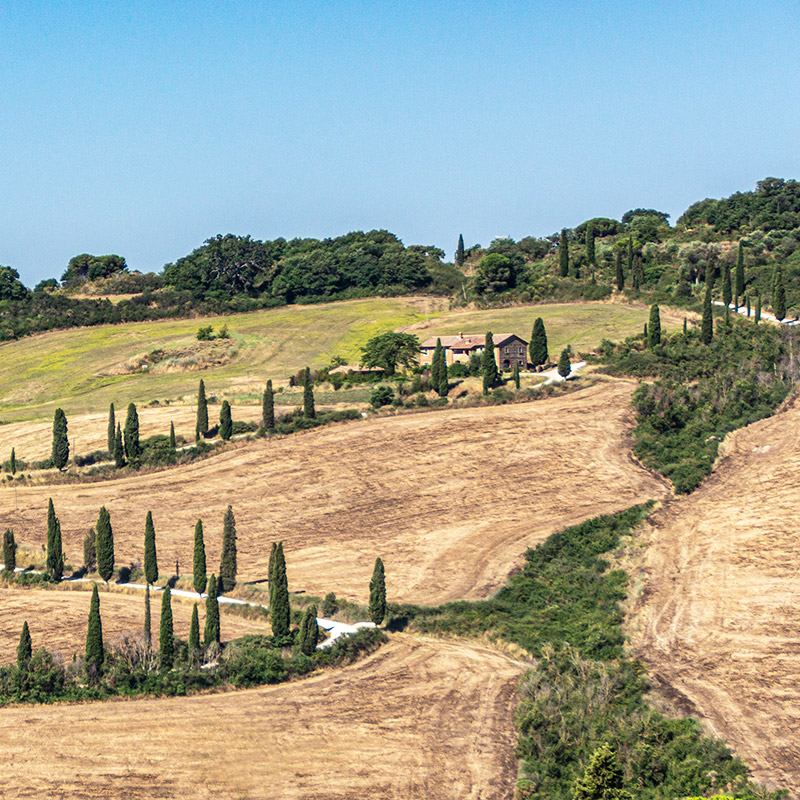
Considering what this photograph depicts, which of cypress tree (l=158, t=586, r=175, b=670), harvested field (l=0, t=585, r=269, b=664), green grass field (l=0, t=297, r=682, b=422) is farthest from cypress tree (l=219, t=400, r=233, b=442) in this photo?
cypress tree (l=158, t=586, r=175, b=670)

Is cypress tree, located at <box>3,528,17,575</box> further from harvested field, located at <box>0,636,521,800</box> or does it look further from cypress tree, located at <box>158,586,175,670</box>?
harvested field, located at <box>0,636,521,800</box>

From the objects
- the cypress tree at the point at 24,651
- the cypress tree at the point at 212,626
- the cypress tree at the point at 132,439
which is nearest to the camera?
the cypress tree at the point at 24,651

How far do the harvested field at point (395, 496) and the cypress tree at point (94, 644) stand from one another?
1546cm

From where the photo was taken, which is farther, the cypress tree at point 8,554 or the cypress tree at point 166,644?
the cypress tree at point 8,554

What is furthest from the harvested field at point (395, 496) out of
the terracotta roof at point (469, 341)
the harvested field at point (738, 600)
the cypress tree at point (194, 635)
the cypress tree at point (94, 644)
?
the cypress tree at point (94, 644)

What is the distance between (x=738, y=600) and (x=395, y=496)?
26873mm

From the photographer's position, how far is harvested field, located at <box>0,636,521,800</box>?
45500 mm

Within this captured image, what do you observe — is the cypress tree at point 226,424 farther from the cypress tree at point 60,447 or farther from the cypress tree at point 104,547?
the cypress tree at point 104,547

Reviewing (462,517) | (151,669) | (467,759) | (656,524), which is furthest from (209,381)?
(467,759)

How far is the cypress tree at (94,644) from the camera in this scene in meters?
56.7

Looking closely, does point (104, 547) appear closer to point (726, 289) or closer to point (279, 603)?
point (279, 603)

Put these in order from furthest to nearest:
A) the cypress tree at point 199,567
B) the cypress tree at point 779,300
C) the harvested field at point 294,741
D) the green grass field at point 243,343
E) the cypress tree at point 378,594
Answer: the green grass field at point 243,343 → the cypress tree at point 779,300 → the cypress tree at point 199,567 → the cypress tree at point 378,594 → the harvested field at point 294,741

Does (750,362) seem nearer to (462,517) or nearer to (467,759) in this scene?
(462,517)

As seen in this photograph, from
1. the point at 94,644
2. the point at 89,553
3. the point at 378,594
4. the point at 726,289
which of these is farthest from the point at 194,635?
the point at 726,289
